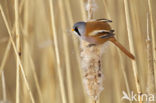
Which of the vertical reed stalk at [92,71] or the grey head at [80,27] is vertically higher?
the grey head at [80,27]

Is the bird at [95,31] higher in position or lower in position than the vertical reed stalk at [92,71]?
higher

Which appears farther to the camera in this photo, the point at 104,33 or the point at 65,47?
the point at 65,47

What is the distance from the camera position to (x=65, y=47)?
119 cm

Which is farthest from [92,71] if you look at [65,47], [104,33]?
[65,47]

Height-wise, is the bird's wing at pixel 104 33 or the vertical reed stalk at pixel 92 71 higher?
the bird's wing at pixel 104 33

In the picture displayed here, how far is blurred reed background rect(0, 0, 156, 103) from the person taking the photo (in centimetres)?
95

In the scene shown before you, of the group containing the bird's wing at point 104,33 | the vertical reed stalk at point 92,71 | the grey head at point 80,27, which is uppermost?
the grey head at point 80,27

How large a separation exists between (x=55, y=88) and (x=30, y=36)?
13.8 inches

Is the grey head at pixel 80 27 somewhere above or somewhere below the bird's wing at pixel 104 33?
above

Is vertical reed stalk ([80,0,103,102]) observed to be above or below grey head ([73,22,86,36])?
Answer: below

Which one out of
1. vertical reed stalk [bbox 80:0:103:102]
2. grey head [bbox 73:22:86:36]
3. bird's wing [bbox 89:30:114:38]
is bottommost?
vertical reed stalk [bbox 80:0:103:102]

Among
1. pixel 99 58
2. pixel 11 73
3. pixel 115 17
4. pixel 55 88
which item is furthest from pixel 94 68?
pixel 11 73

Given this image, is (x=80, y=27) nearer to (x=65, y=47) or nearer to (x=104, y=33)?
(x=104, y=33)

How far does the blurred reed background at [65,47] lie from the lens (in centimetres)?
95
